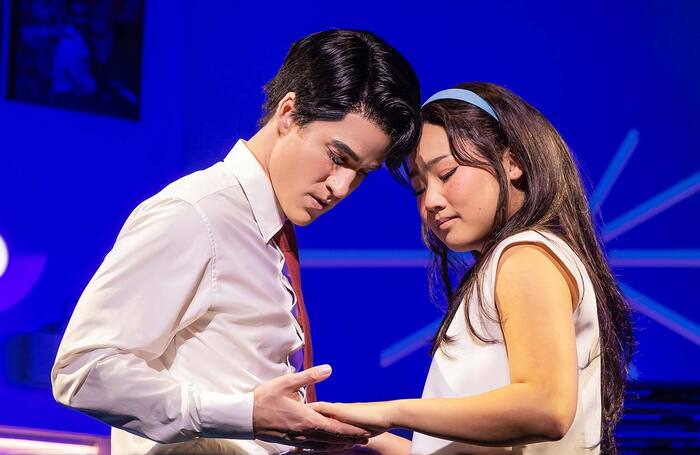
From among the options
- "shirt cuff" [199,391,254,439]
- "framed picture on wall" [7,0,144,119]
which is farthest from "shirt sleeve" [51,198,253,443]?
"framed picture on wall" [7,0,144,119]

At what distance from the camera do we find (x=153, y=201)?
1.46 m

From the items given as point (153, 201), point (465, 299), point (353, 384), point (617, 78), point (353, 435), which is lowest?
point (353, 384)

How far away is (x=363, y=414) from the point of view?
1399 mm

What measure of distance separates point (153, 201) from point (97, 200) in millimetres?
2200

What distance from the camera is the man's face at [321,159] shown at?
1.58 metres

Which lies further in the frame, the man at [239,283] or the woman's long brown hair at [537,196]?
the woman's long brown hair at [537,196]

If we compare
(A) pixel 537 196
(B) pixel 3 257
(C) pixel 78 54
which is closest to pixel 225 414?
(A) pixel 537 196

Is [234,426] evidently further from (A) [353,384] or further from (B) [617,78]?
(B) [617,78]

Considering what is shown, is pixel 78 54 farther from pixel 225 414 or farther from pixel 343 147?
pixel 225 414

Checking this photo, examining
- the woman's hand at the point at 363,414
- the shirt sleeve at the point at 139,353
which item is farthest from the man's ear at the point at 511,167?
the shirt sleeve at the point at 139,353

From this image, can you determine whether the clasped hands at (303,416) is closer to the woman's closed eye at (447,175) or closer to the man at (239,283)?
the man at (239,283)

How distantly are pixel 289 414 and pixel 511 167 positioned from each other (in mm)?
638

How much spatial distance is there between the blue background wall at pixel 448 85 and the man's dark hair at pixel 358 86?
2.24 metres

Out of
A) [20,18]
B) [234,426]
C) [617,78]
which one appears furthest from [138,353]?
[617,78]
